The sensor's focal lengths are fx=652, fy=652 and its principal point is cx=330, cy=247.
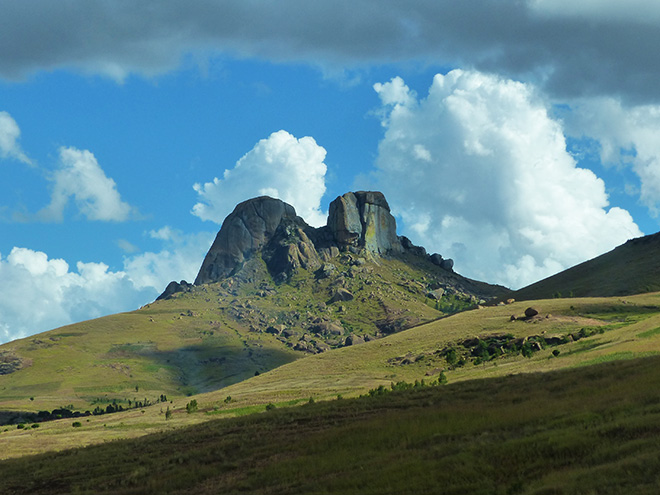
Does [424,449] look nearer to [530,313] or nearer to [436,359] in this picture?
[436,359]

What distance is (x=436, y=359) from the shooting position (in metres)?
95.4

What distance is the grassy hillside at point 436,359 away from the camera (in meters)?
55.7

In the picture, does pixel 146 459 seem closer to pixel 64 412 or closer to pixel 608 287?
pixel 64 412

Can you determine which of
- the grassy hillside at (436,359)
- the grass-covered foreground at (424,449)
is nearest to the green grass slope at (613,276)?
the grassy hillside at (436,359)

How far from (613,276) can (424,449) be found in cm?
15023

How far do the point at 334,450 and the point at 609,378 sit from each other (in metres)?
16.7

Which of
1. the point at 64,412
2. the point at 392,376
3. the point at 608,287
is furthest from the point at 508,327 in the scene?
the point at 64,412

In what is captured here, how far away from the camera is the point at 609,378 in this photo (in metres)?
36.4

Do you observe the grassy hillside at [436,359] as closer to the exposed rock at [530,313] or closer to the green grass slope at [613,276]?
the exposed rock at [530,313]

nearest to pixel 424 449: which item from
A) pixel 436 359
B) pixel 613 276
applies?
pixel 436 359

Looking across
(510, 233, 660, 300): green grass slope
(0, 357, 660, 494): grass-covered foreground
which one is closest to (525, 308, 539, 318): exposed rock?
(510, 233, 660, 300): green grass slope

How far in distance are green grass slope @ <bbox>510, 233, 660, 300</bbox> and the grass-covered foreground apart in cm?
11320

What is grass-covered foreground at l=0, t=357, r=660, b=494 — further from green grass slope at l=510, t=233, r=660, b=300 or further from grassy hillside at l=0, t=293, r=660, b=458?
green grass slope at l=510, t=233, r=660, b=300

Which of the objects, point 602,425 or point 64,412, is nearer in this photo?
point 602,425
